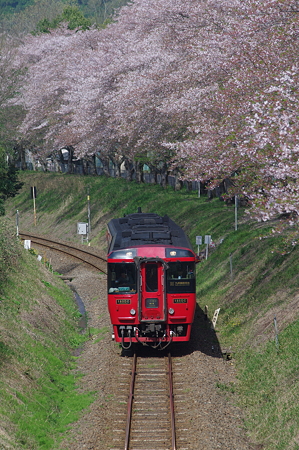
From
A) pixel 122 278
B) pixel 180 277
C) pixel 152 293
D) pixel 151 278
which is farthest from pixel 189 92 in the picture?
pixel 152 293

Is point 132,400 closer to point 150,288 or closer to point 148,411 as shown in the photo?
point 148,411

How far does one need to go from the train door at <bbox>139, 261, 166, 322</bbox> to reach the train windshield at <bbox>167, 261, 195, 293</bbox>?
24 centimetres

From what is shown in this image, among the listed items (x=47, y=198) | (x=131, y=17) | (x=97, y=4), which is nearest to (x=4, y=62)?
(x=47, y=198)

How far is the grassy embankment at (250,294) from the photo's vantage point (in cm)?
1454

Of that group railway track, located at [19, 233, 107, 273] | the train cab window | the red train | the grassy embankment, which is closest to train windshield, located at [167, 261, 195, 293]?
the red train

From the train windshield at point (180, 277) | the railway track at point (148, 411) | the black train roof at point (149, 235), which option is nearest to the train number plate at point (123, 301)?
the train windshield at point (180, 277)

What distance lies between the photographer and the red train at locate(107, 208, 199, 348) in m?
18.3

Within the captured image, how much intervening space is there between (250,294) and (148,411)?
8897mm

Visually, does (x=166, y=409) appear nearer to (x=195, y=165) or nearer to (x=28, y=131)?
(x=195, y=165)

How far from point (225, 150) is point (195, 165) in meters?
2.48

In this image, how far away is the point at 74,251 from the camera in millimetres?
42625

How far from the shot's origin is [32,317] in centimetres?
2105

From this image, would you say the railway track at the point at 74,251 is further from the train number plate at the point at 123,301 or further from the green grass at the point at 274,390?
the green grass at the point at 274,390

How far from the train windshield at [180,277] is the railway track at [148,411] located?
2206 mm
